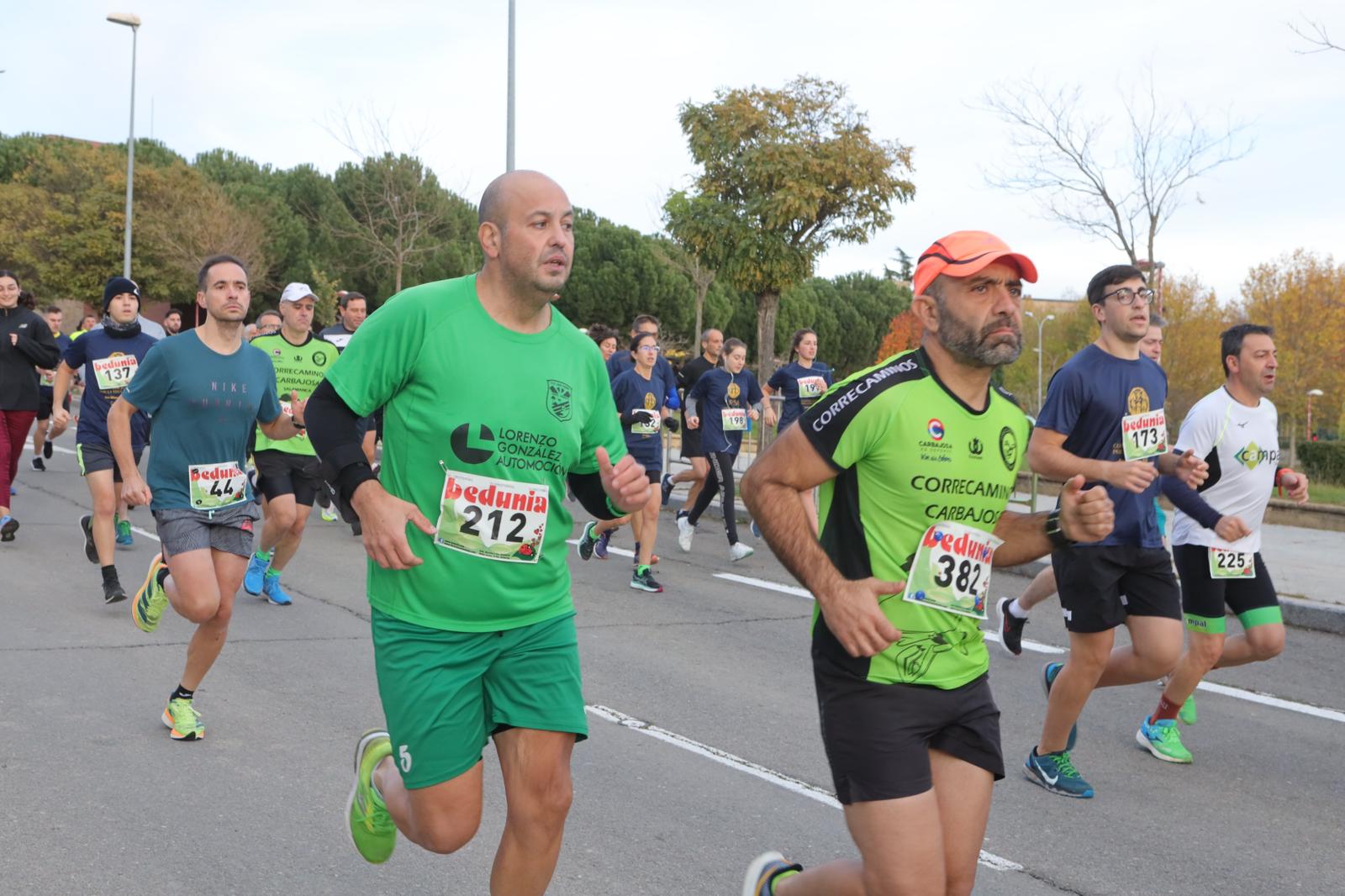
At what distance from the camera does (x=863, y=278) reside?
73.8 meters

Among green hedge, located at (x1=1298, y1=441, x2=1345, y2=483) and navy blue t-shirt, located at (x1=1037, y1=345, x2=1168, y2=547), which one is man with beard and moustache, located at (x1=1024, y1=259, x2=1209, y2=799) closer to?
navy blue t-shirt, located at (x1=1037, y1=345, x2=1168, y2=547)

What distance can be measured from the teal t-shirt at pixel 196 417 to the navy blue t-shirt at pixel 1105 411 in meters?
3.55

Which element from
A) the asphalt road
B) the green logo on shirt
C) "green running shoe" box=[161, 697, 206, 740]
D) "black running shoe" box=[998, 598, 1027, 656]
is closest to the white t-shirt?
the asphalt road

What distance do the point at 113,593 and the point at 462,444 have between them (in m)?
6.11

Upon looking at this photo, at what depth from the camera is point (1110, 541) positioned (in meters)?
5.19

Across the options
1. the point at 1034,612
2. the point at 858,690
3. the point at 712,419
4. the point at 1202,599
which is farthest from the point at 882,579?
the point at 712,419

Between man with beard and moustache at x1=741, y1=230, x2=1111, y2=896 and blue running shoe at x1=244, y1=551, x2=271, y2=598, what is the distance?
20.6 feet

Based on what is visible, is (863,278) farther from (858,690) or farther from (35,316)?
(858,690)

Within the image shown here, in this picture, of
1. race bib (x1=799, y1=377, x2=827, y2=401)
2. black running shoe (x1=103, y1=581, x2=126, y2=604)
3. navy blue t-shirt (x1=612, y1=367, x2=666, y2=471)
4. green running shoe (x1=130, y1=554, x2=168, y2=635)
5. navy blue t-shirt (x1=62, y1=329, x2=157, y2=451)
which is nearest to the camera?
green running shoe (x1=130, y1=554, x2=168, y2=635)

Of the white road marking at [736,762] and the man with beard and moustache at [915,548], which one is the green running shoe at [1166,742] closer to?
the white road marking at [736,762]

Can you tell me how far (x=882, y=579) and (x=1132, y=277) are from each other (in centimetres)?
278

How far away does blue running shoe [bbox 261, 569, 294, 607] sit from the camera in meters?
8.64

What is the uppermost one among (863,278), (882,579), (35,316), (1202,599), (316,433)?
(863,278)

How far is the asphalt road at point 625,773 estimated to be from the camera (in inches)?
166
